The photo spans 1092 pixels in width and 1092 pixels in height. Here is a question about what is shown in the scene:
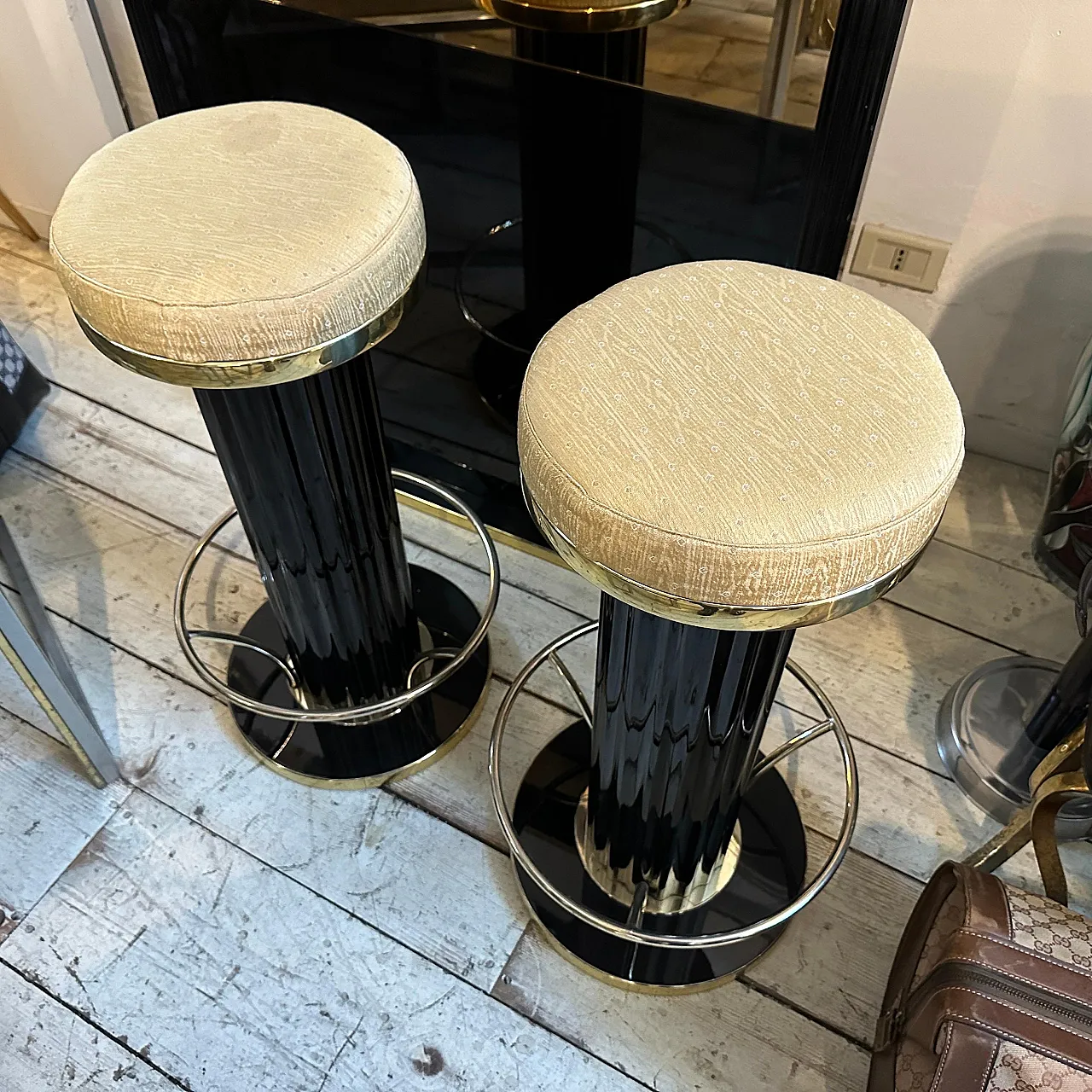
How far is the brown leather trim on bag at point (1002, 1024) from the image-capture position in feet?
2.72

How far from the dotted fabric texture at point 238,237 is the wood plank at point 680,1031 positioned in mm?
814

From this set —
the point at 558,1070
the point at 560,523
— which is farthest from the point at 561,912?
the point at 560,523

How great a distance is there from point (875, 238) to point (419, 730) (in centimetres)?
103

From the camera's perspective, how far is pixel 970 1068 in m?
0.85

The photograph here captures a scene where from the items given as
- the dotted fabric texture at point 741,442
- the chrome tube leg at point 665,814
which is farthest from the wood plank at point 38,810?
the dotted fabric texture at point 741,442

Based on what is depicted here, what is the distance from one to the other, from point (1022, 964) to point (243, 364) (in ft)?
2.89

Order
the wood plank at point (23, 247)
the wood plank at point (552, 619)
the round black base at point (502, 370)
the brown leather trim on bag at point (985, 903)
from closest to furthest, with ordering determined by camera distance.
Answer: the brown leather trim on bag at point (985, 903) → the wood plank at point (552, 619) → the round black base at point (502, 370) → the wood plank at point (23, 247)

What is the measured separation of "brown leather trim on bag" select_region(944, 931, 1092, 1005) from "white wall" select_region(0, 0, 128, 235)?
1.94m

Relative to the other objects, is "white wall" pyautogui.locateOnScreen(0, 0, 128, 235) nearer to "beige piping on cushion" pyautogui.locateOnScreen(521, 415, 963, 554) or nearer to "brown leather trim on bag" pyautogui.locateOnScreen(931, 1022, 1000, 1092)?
"beige piping on cushion" pyautogui.locateOnScreen(521, 415, 963, 554)

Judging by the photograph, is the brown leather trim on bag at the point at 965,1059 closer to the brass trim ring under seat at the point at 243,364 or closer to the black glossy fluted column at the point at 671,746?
the black glossy fluted column at the point at 671,746

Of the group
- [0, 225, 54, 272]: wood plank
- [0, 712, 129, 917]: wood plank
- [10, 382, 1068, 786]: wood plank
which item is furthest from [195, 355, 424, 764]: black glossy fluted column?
[0, 225, 54, 272]: wood plank

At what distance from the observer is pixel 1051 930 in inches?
36.2

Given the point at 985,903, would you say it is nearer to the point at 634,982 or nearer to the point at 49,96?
the point at 634,982

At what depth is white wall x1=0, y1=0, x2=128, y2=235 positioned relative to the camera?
174 cm
